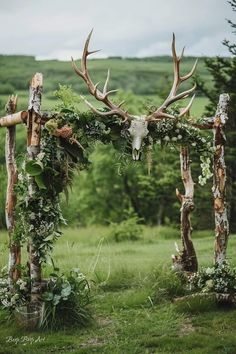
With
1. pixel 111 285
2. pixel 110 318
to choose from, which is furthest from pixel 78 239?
pixel 110 318

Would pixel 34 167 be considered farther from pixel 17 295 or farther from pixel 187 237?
pixel 187 237

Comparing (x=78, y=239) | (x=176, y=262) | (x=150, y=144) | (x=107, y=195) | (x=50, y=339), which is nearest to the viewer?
(x=50, y=339)

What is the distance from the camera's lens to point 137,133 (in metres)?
8.17

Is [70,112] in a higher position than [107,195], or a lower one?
higher

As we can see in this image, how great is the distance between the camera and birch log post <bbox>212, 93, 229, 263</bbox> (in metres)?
8.91

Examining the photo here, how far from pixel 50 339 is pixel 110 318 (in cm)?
125

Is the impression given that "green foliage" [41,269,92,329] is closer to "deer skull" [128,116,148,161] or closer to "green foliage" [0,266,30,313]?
"green foliage" [0,266,30,313]

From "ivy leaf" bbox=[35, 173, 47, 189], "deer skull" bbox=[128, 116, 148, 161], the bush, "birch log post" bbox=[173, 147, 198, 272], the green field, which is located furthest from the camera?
the green field

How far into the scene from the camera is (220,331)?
7.62m

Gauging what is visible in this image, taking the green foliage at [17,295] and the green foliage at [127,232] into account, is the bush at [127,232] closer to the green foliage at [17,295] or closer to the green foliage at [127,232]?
the green foliage at [127,232]

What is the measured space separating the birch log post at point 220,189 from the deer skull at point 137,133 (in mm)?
1356

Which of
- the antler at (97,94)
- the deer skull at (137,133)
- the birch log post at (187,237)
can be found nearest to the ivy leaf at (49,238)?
the deer skull at (137,133)

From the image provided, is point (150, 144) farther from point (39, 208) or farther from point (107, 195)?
point (107, 195)

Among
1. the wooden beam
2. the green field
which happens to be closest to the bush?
the wooden beam
